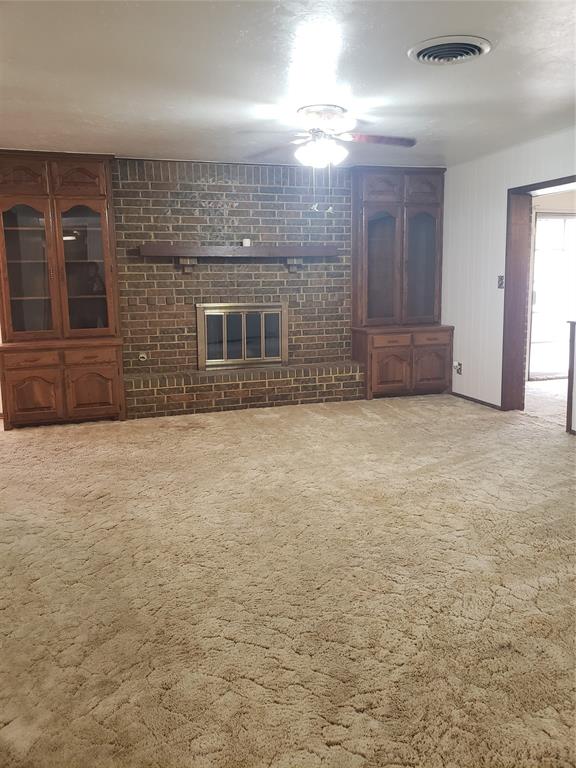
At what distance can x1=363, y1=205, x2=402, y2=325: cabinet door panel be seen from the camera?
263 inches

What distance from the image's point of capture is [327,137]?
435 cm

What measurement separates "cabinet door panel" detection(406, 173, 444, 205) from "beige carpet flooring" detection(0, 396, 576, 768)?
328 cm

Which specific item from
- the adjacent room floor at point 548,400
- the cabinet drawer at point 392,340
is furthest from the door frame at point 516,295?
the cabinet drawer at point 392,340

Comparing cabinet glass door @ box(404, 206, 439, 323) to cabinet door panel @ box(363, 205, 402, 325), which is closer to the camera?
cabinet door panel @ box(363, 205, 402, 325)

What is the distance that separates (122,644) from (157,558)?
2.31ft

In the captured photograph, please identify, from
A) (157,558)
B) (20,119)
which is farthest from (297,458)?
(20,119)

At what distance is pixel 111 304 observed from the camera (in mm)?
5863

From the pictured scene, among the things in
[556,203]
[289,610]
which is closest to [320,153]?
[289,610]

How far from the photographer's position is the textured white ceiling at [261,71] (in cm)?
266

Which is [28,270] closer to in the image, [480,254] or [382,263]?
[382,263]

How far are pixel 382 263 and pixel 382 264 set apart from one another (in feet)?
0.04

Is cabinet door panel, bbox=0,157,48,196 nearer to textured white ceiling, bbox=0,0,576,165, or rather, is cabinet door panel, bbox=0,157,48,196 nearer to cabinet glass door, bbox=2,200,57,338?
cabinet glass door, bbox=2,200,57,338

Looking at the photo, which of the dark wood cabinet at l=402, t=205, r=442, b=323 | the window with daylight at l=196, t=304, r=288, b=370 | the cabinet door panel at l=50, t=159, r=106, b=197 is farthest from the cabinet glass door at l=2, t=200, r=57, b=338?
the dark wood cabinet at l=402, t=205, r=442, b=323

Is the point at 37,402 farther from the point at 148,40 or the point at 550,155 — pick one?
the point at 550,155
